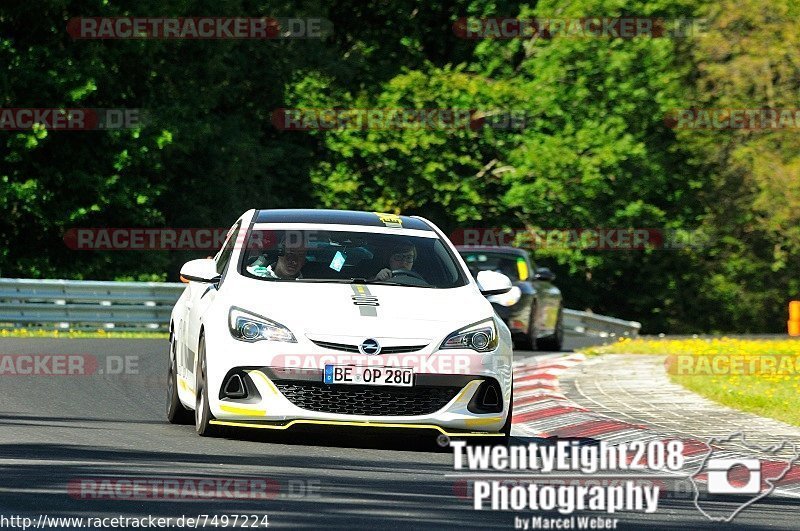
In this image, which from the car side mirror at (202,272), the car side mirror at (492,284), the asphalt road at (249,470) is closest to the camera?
the asphalt road at (249,470)

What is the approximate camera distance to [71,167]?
3997 centimetres

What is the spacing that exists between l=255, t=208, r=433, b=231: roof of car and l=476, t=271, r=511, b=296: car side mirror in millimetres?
632

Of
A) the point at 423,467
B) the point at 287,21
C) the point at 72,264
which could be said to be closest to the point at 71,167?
the point at 72,264

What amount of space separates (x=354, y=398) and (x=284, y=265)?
1.46 metres

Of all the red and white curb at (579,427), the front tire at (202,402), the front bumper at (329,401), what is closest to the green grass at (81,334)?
the red and white curb at (579,427)

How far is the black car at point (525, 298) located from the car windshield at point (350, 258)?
12.5m

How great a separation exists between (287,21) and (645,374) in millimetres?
34650

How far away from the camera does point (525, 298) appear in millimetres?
25984

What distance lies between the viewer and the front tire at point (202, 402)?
11.5m

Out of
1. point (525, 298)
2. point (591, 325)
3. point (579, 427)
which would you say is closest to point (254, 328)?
point (579, 427)

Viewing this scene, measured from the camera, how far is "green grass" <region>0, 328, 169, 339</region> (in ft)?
90.0

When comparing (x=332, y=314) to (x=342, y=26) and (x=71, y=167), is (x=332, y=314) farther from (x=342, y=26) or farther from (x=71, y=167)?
(x=342, y=26)

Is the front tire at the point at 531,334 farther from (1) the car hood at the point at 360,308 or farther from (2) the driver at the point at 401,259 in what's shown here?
(1) the car hood at the point at 360,308

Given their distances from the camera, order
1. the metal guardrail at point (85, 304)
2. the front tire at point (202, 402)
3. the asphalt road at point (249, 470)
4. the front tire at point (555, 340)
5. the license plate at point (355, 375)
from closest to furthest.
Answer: the asphalt road at point (249, 470) → the license plate at point (355, 375) → the front tire at point (202, 402) → the front tire at point (555, 340) → the metal guardrail at point (85, 304)
